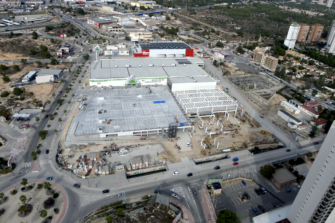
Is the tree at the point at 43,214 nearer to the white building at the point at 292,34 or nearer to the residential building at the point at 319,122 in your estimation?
the residential building at the point at 319,122

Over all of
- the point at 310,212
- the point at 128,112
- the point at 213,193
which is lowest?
Answer: the point at 213,193

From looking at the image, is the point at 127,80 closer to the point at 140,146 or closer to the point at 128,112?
the point at 128,112

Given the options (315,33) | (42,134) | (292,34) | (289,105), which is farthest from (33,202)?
(315,33)

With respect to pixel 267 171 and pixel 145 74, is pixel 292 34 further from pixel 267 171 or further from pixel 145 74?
pixel 267 171

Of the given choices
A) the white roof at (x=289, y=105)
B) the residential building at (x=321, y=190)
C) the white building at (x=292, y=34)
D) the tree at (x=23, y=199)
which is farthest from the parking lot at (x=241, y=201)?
the white building at (x=292, y=34)

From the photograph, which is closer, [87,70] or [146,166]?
[146,166]

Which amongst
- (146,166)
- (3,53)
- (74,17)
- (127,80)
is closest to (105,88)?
(127,80)

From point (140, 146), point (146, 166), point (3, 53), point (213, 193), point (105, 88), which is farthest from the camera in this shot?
point (3, 53)
